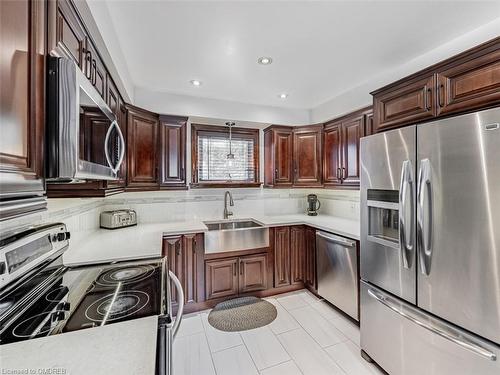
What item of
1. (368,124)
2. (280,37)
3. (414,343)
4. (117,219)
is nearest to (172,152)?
(117,219)

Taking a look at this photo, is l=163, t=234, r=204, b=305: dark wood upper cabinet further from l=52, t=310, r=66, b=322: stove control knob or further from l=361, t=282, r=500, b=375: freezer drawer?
l=361, t=282, r=500, b=375: freezer drawer

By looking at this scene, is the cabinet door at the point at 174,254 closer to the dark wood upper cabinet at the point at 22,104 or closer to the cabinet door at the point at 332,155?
the dark wood upper cabinet at the point at 22,104

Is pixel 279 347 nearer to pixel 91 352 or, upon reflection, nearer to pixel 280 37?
pixel 91 352

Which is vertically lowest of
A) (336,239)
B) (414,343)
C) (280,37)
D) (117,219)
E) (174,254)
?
(414,343)

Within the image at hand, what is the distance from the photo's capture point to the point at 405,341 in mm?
A: 1577

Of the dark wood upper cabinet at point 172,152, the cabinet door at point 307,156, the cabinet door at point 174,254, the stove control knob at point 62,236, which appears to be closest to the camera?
the stove control knob at point 62,236

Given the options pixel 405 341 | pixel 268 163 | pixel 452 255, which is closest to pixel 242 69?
pixel 268 163

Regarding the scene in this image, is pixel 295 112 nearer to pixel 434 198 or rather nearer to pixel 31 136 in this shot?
pixel 434 198

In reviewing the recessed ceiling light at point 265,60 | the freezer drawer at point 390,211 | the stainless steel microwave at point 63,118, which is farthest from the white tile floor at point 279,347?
the recessed ceiling light at point 265,60

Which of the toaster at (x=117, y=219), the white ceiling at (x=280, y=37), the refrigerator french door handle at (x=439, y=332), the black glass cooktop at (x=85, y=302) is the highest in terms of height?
the white ceiling at (x=280, y=37)

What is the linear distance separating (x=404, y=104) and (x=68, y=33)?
6.53 ft

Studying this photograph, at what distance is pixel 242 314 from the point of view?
254 centimetres

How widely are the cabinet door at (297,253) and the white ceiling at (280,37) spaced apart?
181 cm

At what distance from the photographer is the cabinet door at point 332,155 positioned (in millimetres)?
2926
